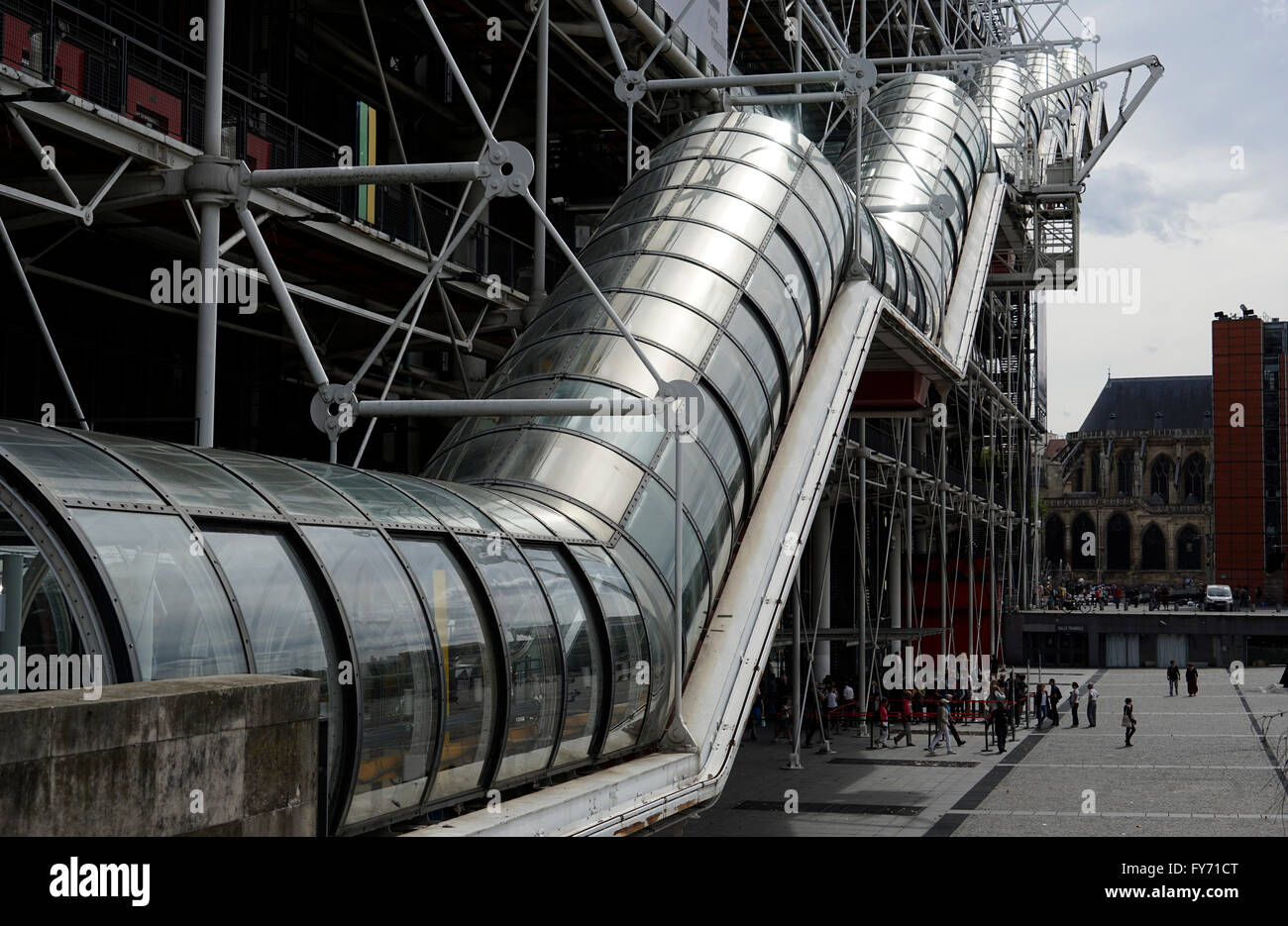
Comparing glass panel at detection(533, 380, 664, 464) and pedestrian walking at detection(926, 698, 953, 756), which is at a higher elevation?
glass panel at detection(533, 380, 664, 464)

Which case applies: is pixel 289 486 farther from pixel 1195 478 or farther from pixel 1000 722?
pixel 1195 478

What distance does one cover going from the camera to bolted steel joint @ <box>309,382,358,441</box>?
10.3 meters

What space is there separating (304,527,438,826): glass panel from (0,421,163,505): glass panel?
1.20 m

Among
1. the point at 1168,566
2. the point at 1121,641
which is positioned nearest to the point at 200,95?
the point at 1121,641

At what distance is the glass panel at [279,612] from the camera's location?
276 inches

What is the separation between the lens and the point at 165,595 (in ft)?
21.3

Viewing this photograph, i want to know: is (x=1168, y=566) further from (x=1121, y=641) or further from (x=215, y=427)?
(x=215, y=427)

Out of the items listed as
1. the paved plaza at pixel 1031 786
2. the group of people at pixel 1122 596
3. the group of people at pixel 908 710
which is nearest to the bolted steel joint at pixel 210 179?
the paved plaza at pixel 1031 786

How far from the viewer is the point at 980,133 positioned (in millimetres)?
33031

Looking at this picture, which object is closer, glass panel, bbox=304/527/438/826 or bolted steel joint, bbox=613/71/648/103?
glass panel, bbox=304/527/438/826

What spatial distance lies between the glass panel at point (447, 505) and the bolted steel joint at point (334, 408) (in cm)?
56

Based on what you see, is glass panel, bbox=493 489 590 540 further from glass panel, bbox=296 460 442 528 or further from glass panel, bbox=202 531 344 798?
glass panel, bbox=202 531 344 798

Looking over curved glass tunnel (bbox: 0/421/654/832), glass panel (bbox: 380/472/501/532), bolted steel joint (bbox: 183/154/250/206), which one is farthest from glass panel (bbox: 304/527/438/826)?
bolted steel joint (bbox: 183/154/250/206)

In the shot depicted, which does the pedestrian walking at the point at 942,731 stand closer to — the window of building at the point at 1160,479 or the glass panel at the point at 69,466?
the glass panel at the point at 69,466
